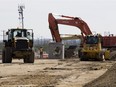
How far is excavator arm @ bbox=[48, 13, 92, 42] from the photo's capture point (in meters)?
48.8

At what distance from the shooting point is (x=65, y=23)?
168ft

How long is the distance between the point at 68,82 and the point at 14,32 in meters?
17.2

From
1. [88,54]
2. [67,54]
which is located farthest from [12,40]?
[67,54]

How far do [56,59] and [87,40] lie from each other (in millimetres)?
6664

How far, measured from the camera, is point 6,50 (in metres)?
33.4

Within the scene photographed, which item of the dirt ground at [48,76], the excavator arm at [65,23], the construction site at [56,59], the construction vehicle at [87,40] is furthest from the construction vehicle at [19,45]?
the excavator arm at [65,23]

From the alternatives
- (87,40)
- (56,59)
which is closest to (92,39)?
(87,40)

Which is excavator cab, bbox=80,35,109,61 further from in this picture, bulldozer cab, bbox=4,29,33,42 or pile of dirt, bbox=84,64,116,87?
pile of dirt, bbox=84,64,116,87

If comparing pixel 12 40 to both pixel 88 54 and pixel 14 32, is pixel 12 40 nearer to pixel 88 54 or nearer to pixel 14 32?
pixel 14 32

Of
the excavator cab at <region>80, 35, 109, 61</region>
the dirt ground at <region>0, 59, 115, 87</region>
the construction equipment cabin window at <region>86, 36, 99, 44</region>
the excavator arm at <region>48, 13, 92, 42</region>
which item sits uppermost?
the excavator arm at <region>48, 13, 92, 42</region>

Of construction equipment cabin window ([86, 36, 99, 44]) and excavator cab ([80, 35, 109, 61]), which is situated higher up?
construction equipment cabin window ([86, 36, 99, 44])

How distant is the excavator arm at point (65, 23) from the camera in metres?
48.8

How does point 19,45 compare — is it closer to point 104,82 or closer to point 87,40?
point 87,40

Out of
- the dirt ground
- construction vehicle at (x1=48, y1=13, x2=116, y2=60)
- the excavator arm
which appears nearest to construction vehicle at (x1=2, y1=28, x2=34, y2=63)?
the dirt ground
